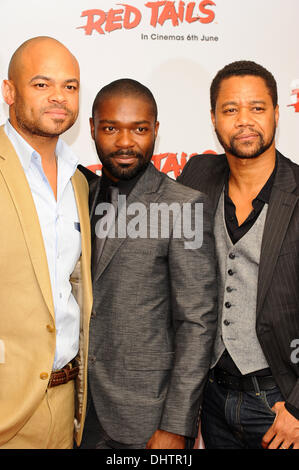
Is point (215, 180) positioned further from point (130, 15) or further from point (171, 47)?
point (130, 15)

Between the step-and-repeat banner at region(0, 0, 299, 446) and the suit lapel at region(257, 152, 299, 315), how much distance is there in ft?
3.03

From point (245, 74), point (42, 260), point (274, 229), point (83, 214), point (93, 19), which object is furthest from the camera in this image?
point (93, 19)

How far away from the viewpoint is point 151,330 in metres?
2.00

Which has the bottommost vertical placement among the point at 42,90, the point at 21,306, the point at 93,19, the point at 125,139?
the point at 21,306

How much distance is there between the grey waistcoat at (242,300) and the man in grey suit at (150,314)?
12 cm

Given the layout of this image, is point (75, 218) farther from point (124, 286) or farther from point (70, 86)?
point (70, 86)

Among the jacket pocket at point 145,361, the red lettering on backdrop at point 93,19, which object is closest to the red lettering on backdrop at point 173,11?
the red lettering on backdrop at point 93,19

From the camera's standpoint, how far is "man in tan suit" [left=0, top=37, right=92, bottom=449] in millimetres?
1916

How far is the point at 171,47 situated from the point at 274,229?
1.41 m

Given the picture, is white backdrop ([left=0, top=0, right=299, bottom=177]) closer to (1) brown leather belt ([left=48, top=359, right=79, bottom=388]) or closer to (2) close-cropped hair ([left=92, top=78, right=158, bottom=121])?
(2) close-cropped hair ([left=92, top=78, right=158, bottom=121])

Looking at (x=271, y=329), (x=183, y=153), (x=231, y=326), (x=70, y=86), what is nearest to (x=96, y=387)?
(x=231, y=326)

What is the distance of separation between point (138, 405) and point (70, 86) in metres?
1.36

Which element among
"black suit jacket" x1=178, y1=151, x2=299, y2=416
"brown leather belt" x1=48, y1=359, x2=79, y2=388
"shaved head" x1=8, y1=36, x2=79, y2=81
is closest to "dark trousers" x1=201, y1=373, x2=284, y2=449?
"black suit jacket" x1=178, y1=151, x2=299, y2=416

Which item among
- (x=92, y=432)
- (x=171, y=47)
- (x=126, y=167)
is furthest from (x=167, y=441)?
(x=171, y=47)
